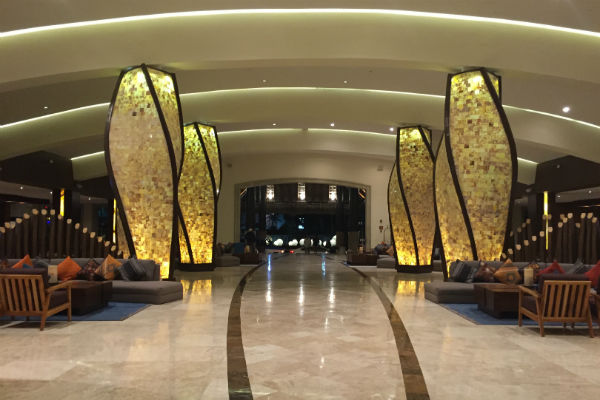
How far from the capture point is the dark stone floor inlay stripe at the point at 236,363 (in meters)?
3.78

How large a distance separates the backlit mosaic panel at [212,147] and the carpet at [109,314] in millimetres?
8636

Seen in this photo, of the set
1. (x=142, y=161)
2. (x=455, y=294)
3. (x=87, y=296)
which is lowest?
(x=455, y=294)

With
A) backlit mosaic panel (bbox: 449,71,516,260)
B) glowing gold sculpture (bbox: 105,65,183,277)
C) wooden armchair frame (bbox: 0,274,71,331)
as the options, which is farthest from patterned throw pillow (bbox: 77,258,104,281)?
backlit mosaic panel (bbox: 449,71,516,260)

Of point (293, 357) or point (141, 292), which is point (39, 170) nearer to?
point (141, 292)

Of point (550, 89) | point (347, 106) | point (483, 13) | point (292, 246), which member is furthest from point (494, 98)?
point (292, 246)

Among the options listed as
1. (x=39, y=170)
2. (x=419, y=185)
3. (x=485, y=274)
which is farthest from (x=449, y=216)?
(x=39, y=170)

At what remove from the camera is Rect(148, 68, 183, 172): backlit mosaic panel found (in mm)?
10383

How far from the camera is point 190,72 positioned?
38.5 ft

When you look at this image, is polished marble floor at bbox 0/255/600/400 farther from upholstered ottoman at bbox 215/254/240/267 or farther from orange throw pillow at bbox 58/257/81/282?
upholstered ottoman at bbox 215/254/240/267

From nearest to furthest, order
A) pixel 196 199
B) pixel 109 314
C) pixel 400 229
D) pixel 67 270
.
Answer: pixel 109 314 → pixel 67 270 → pixel 196 199 → pixel 400 229

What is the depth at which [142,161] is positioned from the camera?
1016 centimetres

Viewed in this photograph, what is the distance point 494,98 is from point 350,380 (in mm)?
7291

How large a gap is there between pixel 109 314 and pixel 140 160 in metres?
3.93

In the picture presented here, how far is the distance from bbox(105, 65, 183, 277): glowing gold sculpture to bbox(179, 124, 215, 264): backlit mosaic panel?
523 cm
